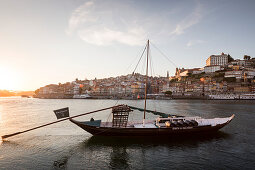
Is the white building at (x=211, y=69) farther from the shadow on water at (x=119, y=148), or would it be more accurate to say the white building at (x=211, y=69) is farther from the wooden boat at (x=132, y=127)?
the wooden boat at (x=132, y=127)

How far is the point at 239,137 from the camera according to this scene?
62.0 feet

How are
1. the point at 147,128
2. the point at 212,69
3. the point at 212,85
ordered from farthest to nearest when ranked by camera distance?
1. the point at 212,69
2. the point at 212,85
3. the point at 147,128

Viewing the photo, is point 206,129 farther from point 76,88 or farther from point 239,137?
point 76,88

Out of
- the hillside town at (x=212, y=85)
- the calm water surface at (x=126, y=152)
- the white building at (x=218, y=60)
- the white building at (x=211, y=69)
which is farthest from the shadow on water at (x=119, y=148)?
the white building at (x=218, y=60)

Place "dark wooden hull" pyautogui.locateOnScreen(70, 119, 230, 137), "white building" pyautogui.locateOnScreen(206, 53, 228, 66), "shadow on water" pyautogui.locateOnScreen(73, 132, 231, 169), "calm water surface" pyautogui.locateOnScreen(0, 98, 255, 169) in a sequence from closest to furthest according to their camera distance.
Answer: "calm water surface" pyautogui.locateOnScreen(0, 98, 255, 169)
"shadow on water" pyautogui.locateOnScreen(73, 132, 231, 169)
"dark wooden hull" pyautogui.locateOnScreen(70, 119, 230, 137)
"white building" pyautogui.locateOnScreen(206, 53, 228, 66)

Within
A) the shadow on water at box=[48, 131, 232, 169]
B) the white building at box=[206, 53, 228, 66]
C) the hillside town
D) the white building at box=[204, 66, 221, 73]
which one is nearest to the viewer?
the shadow on water at box=[48, 131, 232, 169]

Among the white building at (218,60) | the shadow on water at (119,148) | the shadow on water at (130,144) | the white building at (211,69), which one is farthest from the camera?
the white building at (218,60)

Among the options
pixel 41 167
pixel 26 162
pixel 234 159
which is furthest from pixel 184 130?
pixel 26 162

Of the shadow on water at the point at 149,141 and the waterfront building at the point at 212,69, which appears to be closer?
the shadow on water at the point at 149,141

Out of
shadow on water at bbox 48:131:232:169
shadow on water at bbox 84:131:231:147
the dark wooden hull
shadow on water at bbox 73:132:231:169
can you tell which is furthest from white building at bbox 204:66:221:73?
the dark wooden hull

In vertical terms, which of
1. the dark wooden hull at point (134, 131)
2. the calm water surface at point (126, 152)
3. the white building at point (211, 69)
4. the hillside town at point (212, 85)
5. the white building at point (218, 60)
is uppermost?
the white building at point (218, 60)

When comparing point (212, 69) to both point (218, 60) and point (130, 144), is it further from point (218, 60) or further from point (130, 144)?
point (130, 144)

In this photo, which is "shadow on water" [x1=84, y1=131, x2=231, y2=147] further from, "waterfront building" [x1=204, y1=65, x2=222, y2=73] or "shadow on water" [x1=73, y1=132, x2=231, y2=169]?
"waterfront building" [x1=204, y1=65, x2=222, y2=73]

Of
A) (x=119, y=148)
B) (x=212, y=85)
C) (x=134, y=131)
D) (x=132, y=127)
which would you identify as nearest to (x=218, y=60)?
(x=212, y=85)
